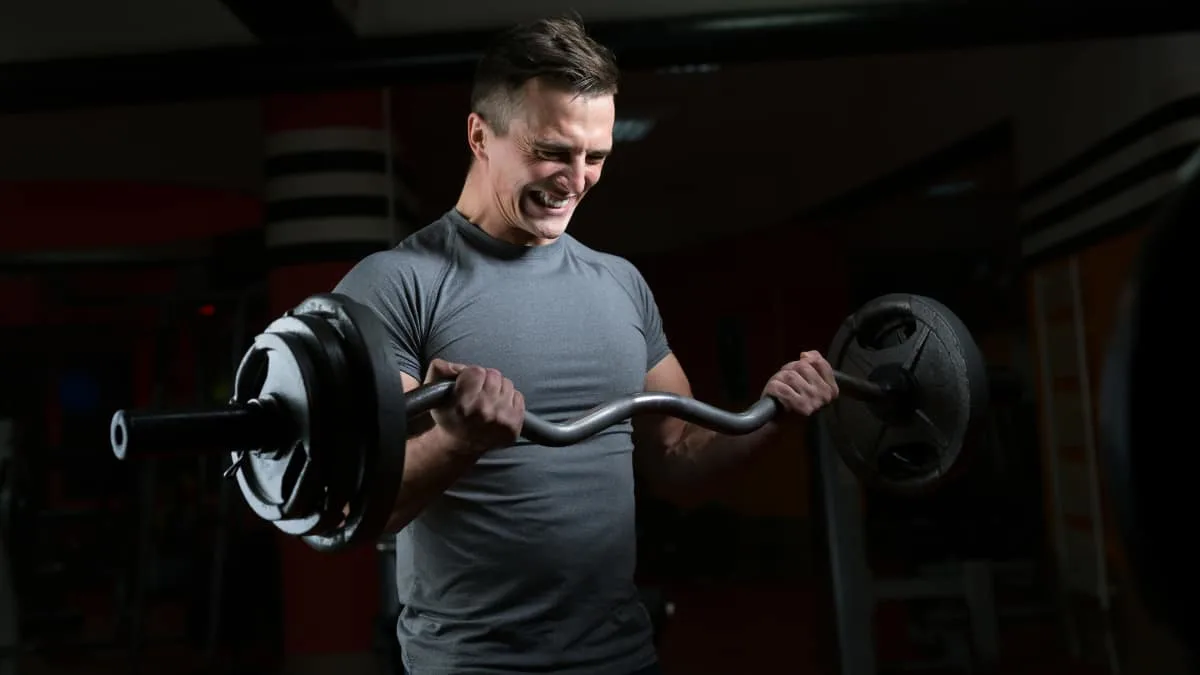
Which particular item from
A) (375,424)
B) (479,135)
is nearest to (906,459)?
(479,135)

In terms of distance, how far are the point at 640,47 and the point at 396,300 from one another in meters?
3.26

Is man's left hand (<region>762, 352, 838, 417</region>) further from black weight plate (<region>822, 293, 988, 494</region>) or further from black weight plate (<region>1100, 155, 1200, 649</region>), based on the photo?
black weight plate (<region>1100, 155, 1200, 649</region>)

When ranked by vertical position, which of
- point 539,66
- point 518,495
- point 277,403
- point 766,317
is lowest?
point 518,495

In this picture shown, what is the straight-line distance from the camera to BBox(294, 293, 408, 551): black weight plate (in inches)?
43.2

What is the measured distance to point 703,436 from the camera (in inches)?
61.2

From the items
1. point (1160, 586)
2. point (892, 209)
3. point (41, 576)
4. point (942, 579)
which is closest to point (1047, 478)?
point (942, 579)

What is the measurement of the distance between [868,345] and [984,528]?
6396 millimetres

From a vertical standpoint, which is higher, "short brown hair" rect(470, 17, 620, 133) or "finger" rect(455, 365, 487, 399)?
"short brown hair" rect(470, 17, 620, 133)

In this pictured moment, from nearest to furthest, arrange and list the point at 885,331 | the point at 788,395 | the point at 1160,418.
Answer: the point at 1160,418, the point at 788,395, the point at 885,331

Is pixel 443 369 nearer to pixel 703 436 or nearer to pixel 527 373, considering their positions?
pixel 527 373

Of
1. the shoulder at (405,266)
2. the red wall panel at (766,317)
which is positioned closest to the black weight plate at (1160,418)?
the shoulder at (405,266)

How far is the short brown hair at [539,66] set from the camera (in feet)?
4.47

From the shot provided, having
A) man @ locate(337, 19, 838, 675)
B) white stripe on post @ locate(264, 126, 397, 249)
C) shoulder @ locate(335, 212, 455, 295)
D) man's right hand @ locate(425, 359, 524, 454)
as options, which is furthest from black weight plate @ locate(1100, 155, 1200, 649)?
white stripe on post @ locate(264, 126, 397, 249)

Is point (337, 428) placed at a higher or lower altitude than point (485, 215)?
lower
